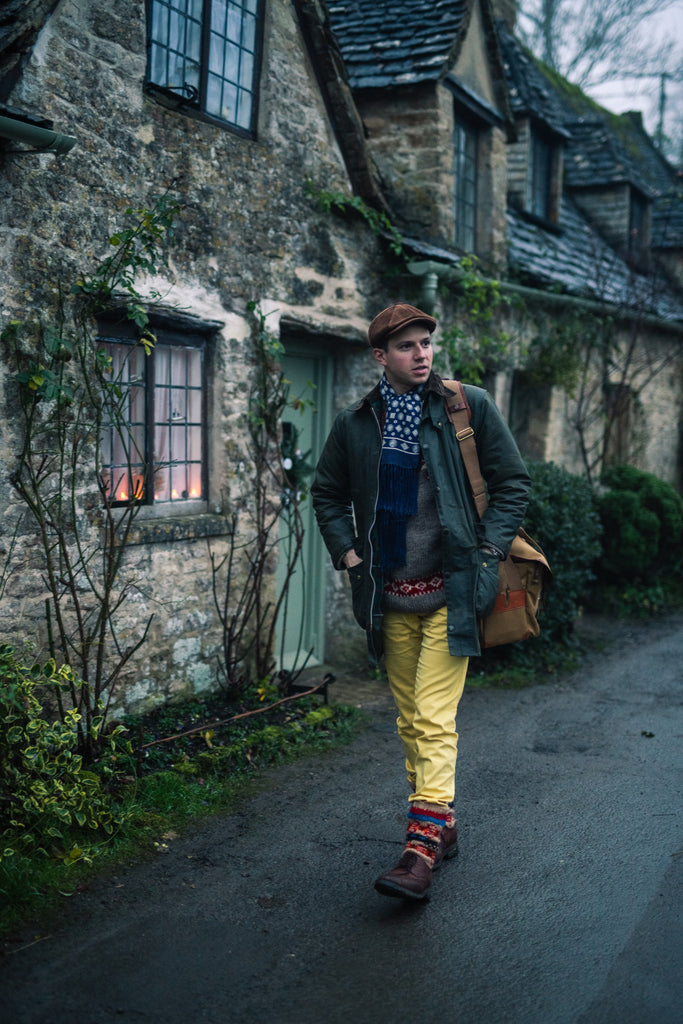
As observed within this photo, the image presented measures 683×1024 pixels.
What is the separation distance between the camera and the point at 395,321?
3771 millimetres

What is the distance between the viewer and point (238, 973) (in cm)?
313

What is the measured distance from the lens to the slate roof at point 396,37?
26.0 ft

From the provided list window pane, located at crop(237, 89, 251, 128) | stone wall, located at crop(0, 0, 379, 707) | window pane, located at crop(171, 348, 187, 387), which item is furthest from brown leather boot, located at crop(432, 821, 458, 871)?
window pane, located at crop(237, 89, 251, 128)

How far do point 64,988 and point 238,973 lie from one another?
0.55 metres

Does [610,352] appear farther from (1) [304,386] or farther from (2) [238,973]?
(2) [238,973]

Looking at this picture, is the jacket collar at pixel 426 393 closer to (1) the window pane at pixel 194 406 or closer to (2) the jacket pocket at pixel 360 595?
(2) the jacket pocket at pixel 360 595

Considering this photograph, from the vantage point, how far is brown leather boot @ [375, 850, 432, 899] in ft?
11.4

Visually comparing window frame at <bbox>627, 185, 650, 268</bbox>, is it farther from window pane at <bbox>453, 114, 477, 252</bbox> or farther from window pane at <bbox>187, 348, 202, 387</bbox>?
window pane at <bbox>187, 348, 202, 387</bbox>

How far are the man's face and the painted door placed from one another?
10.1ft

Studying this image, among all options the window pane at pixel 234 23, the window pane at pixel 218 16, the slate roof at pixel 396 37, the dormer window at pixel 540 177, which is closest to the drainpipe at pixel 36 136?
the window pane at pixel 218 16

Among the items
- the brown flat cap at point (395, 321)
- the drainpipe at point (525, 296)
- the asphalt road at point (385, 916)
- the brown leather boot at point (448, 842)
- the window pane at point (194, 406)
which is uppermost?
the drainpipe at point (525, 296)

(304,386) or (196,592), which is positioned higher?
(304,386)

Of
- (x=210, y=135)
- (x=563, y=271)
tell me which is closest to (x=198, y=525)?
(x=210, y=135)

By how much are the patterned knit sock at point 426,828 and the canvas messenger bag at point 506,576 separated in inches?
26.9
